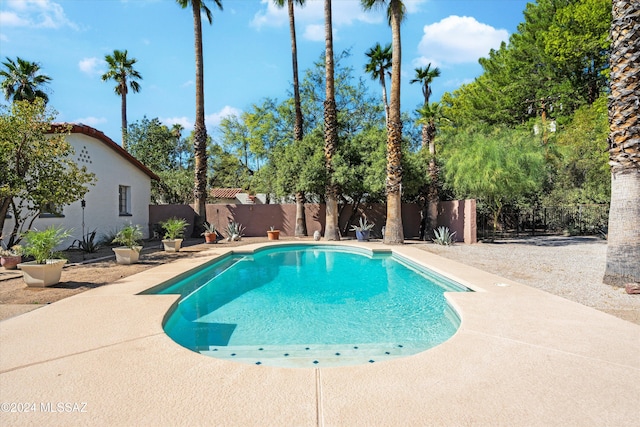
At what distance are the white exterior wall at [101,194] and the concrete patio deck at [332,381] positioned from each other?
33.4 feet

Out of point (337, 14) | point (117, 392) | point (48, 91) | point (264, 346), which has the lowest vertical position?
point (264, 346)

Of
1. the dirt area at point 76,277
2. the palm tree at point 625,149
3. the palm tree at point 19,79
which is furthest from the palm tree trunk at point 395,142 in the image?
the palm tree at point 19,79

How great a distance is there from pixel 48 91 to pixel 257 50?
12.0 m

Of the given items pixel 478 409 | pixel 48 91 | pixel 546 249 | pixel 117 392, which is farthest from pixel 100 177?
pixel 546 249

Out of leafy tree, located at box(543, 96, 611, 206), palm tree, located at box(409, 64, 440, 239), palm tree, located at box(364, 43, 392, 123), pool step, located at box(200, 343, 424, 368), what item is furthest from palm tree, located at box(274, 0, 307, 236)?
pool step, located at box(200, 343, 424, 368)

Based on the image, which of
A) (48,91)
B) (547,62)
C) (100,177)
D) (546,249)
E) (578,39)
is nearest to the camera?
(546,249)

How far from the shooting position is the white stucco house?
1343 cm

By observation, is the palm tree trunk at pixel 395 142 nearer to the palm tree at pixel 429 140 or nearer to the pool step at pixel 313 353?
the palm tree at pixel 429 140

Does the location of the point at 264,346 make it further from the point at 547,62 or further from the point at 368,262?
the point at 547,62

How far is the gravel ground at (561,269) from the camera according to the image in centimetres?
604

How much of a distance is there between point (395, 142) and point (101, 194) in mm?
12383

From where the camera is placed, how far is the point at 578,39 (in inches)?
902

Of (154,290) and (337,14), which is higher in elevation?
(337,14)

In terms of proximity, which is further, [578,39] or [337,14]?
[578,39]
